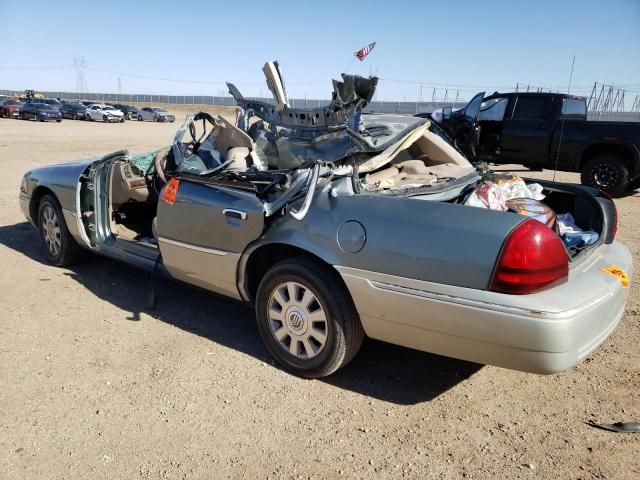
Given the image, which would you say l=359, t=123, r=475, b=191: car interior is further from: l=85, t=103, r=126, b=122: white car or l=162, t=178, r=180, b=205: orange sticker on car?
l=85, t=103, r=126, b=122: white car

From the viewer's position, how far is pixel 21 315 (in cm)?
426

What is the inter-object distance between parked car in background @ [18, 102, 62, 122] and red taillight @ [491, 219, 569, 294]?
1525 inches

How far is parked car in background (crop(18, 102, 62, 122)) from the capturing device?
35.5 m

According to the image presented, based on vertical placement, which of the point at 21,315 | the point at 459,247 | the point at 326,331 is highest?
the point at 459,247

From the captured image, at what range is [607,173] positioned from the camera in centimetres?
970

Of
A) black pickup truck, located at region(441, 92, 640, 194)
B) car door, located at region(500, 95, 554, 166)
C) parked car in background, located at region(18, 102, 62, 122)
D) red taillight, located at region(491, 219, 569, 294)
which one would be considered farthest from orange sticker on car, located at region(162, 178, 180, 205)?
parked car in background, located at region(18, 102, 62, 122)

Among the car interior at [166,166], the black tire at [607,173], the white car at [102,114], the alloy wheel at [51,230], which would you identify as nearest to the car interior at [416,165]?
the car interior at [166,166]

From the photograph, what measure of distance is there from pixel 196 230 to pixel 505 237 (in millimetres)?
2072

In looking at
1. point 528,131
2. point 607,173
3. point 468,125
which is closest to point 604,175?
point 607,173

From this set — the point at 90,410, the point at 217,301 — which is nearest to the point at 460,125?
the point at 217,301

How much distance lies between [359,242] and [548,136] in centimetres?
891

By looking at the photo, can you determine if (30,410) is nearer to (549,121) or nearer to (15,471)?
(15,471)

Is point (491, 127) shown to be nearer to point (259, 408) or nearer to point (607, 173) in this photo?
point (607, 173)

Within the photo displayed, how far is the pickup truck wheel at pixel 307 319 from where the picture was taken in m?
3.07
